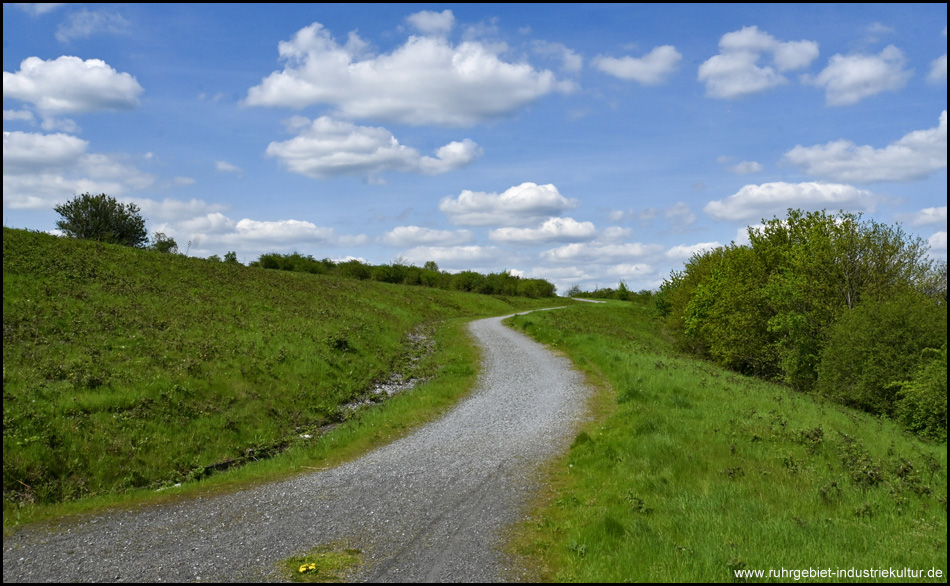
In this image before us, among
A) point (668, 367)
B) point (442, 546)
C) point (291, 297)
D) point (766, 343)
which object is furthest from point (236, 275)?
Result: point (766, 343)

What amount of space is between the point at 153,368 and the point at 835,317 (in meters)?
34.0

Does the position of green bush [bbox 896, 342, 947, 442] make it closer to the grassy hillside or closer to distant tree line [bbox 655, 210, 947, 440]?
distant tree line [bbox 655, 210, 947, 440]

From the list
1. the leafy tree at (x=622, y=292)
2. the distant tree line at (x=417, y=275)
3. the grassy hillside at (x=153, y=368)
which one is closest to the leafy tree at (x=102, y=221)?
the grassy hillside at (x=153, y=368)

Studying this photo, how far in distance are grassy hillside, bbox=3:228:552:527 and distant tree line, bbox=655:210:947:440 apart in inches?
696

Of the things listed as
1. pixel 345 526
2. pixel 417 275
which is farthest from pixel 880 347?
pixel 417 275

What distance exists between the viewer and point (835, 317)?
30.5 meters

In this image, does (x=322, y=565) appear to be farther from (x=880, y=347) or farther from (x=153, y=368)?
(x=880, y=347)

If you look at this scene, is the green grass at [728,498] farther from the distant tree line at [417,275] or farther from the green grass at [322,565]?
the distant tree line at [417,275]

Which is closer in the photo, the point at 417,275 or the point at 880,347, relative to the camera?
the point at 880,347

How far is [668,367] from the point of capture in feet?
77.5

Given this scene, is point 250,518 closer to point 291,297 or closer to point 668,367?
point 668,367

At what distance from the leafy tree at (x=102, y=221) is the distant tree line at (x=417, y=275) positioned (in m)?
25.7

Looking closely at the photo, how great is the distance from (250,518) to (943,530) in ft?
37.8

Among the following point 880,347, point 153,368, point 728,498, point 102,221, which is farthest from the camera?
point 102,221
